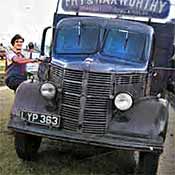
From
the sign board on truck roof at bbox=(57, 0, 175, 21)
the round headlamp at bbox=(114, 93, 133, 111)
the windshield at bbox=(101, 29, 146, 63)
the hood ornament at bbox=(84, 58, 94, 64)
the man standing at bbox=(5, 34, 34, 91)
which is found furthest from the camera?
the sign board on truck roof at bbox=(57, 0, 175, 21)

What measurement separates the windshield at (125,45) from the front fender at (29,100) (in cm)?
Result: 123

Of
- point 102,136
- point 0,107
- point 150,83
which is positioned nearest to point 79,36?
point 150,83

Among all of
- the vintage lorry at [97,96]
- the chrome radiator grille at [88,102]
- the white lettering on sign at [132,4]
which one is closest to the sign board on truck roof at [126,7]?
the white lettering on sign at [132,4]

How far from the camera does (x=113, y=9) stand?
1055cm

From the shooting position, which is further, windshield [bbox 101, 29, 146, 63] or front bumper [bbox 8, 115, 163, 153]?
windshield [bbox 101, 29, 146, 63]

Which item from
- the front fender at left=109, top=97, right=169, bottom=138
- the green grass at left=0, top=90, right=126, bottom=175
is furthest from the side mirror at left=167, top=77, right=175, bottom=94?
the front fender at left=109, top=97, right=169, bottom=138

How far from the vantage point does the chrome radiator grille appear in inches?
297

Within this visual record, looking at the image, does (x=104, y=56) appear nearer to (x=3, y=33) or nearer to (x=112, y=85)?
(x=112, y=85)

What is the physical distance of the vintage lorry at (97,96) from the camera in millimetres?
7477

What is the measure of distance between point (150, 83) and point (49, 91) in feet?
6.00

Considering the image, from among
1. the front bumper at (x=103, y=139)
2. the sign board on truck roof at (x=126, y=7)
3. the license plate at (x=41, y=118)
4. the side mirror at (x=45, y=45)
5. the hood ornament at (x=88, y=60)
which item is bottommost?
the front bumper at (x=103, y=139)

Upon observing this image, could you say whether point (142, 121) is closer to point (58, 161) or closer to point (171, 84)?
point (58, 161)

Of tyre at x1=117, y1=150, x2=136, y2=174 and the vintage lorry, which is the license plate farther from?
tyre at x1=117, y1=150, x2=136, y2=174

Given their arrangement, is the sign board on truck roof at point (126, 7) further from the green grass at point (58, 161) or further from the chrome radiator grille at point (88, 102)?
the chrome radiator grille at point (88, 102)
